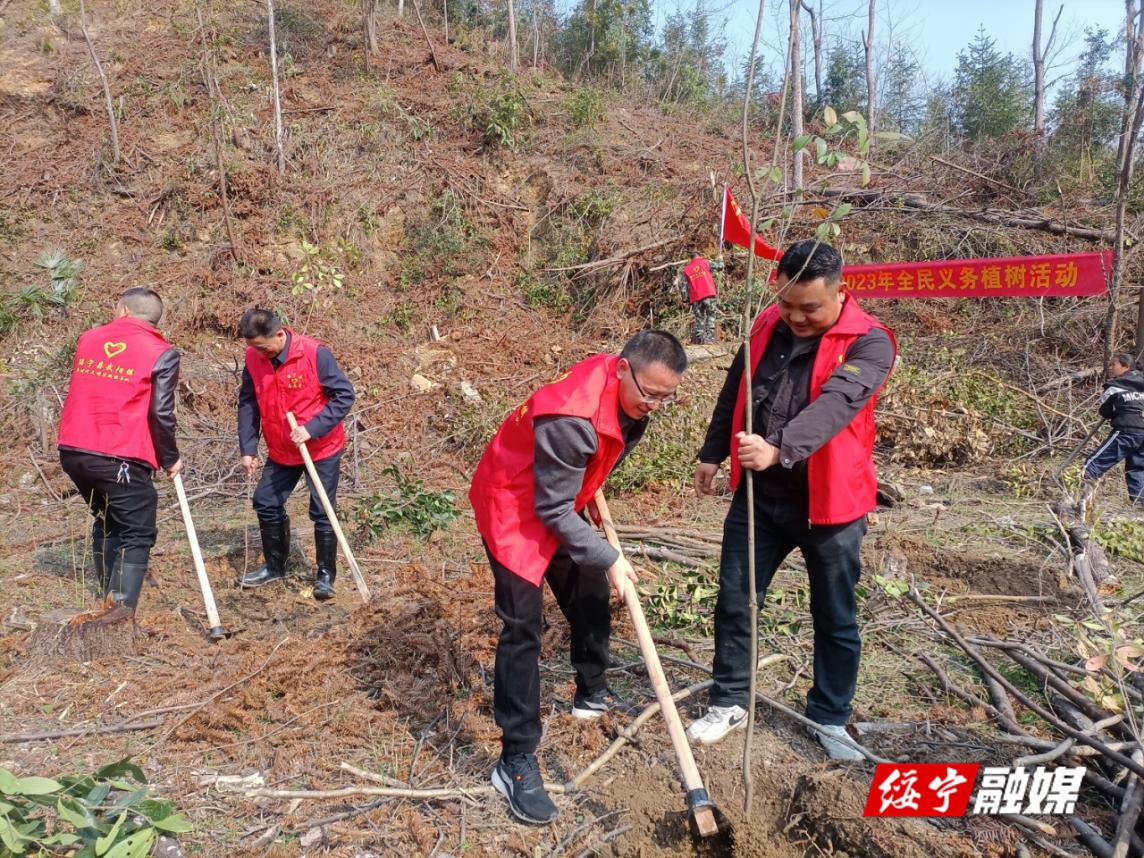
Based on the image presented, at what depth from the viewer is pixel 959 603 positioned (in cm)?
418

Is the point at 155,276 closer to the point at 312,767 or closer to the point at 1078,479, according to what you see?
the point at 312,767

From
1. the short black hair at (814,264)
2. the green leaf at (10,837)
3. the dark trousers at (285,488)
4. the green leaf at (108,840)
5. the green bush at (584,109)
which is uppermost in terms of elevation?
the green bush at (584,109)

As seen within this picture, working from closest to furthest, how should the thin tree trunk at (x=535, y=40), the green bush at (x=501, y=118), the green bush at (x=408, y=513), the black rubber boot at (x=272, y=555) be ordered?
the black rubber boot at (x=272, y=555) < the green bush at (x=408, y=513) < the green bush at (x=501, y=118) < the thin tree trunk at (x=535, y=40)

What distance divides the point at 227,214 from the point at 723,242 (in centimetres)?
697

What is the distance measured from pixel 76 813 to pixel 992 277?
9029mm

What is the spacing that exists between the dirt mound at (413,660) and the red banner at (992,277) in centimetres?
566

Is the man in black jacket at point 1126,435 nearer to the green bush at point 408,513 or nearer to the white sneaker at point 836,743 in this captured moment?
the white sneaker at point 836,743

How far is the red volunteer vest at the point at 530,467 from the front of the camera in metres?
2.32

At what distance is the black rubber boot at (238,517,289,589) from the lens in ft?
15.1

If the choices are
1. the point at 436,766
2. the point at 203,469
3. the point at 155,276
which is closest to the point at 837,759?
the point at 436,766

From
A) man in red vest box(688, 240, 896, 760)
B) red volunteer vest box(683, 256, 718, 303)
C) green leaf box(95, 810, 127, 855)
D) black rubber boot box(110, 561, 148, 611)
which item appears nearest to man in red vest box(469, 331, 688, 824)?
man in red vest box(688, 240, 896, 760)

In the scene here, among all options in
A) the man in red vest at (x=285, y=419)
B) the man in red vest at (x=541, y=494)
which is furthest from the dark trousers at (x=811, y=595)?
the man in red vest at (x=285, y=419)

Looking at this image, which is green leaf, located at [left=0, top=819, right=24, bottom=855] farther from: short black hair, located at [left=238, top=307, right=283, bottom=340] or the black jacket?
the black jacket

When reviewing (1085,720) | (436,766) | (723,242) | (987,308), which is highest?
(723,242)
